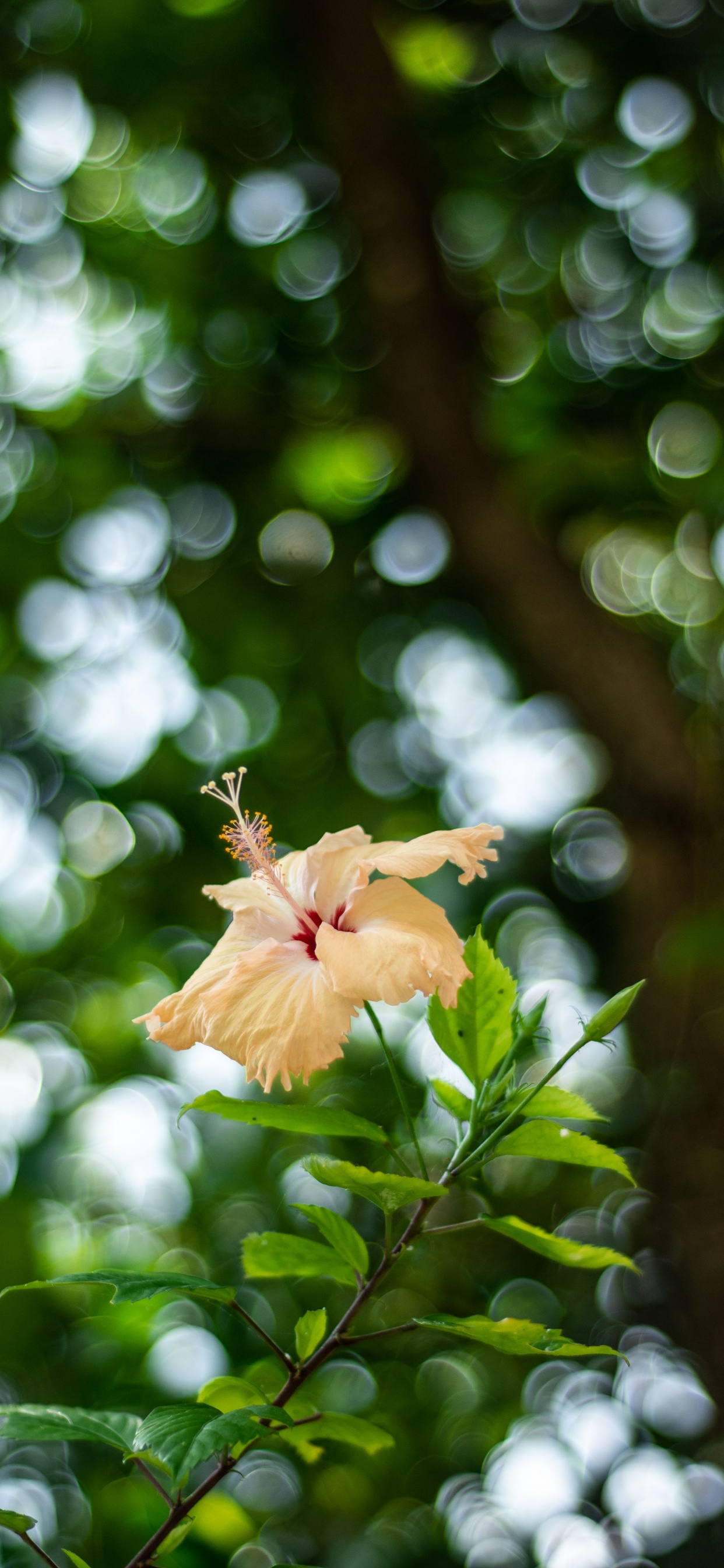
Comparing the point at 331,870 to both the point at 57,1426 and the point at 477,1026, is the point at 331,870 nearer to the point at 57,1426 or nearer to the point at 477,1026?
the point at 477,1026

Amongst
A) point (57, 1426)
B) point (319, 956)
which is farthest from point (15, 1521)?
point (319, 956)

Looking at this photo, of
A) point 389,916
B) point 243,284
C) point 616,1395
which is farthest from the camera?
point 243,284

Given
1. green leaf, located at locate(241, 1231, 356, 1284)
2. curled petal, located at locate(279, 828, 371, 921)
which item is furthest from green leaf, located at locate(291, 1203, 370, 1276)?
curled petal, located at locate(279, 828, 371, 921)

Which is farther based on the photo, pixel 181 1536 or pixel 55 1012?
pixel 55 1012

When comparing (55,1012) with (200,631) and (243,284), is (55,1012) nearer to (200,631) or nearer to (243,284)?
(200,631)

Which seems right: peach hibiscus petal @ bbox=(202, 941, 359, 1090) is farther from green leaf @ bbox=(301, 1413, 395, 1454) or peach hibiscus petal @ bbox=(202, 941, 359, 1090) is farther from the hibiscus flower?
green leaf @ bbox=(301, 1413, 395, 1454)

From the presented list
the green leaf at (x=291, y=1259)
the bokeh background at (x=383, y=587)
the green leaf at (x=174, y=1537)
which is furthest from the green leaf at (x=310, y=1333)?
the bokeh background at (x=383, y=587)

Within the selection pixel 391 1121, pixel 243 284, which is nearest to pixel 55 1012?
pixel 391 1121
